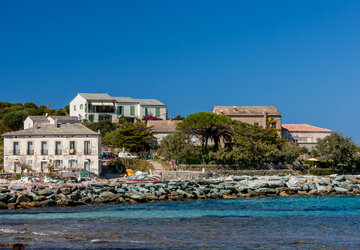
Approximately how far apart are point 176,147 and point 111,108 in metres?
25.0

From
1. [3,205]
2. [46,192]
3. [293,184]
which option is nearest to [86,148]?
[46,192]

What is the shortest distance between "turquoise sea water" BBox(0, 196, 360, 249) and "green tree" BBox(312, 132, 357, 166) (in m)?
20.0

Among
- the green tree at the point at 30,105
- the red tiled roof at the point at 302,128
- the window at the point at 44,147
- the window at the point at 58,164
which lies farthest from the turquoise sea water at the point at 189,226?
the green tree at the point at 30,105

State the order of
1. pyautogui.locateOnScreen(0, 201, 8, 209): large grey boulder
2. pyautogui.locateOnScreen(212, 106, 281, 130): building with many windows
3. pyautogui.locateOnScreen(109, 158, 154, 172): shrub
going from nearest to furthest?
pyautogui.locateOnScreen(0, 201, 8, 209): large grey boulder, pyautogui.locateOnScreen(109, 158, 154, 172): shrub, pyautogui.locateOnScreen(212, 106, 281, 130): building with many windows

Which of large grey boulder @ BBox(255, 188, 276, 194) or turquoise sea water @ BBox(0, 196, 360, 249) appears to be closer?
turquoise sea water @ BBox(0, 196, 360, 249)

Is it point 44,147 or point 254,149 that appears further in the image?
point 254,149

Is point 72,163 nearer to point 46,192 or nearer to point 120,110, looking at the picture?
point 46,192

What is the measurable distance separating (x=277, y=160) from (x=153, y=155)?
14754 millimetres

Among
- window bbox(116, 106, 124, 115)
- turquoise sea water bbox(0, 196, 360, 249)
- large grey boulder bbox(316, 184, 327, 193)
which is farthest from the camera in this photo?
window bbox(116, 106, 124, 115)

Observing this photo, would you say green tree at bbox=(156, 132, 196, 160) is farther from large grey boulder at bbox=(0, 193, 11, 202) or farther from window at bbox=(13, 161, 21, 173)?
large grey boulder at bbox=(0, 193, 11, 202)

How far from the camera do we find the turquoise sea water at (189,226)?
17.7 metres

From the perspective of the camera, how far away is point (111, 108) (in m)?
71.1

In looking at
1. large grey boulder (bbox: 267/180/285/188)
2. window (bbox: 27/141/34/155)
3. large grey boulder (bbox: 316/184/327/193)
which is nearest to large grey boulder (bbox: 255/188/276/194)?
large grey boulder (bbox: 267/180/285/188)

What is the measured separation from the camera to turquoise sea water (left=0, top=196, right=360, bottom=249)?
17688 mm
